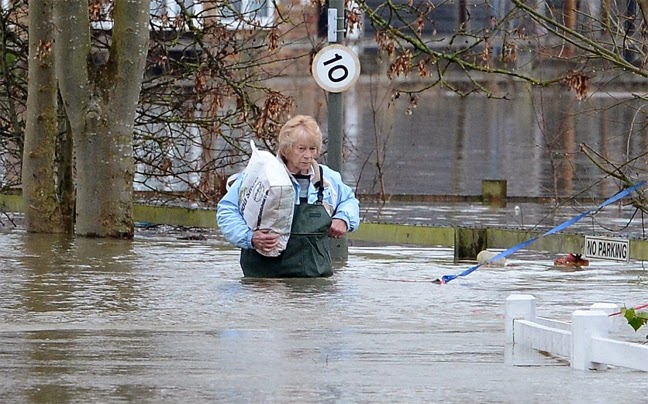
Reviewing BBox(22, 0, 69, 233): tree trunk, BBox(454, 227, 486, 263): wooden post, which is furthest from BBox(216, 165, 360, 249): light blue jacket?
BBox(22, 0, 69, 233): tree trunk

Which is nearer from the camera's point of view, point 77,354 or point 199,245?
point 77,354

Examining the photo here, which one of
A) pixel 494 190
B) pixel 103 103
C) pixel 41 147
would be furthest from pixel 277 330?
pixel 494 190

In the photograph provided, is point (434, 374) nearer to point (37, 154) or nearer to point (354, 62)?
point (354, 62)

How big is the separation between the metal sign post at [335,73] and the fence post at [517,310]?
5117 millimetres

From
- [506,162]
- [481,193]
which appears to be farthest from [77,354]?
[506,162]

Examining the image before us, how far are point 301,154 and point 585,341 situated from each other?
376 centimetres

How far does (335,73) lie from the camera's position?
13.2m

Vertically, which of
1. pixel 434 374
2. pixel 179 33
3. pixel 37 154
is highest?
pixel 179 33

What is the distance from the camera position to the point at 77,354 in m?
7.91

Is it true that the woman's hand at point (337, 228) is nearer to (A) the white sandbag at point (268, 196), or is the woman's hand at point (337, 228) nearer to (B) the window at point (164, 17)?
(A) the white sandbag at point (268, 196)

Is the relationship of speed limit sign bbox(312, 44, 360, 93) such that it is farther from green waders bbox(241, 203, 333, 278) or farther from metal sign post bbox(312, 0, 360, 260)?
green waders bbox(241, 203, 333, 278)

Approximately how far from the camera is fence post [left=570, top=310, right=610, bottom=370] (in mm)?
7457

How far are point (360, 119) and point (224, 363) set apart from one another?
1445 inches

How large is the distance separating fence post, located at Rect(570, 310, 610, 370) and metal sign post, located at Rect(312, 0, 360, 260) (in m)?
5.89
